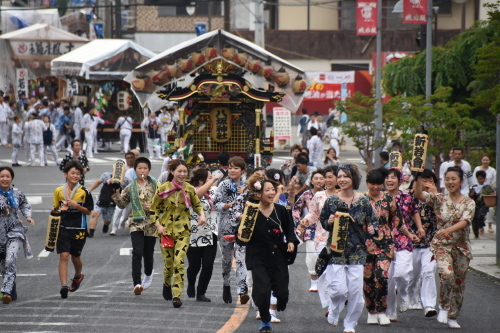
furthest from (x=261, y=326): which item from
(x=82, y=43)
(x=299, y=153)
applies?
(x=82, y=43)

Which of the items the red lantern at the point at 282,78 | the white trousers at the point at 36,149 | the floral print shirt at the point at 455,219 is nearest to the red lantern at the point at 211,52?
the red lantern at the point at 282,78

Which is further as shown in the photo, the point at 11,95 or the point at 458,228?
→ the point at 11,95

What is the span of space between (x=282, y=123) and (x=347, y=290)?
2674cm

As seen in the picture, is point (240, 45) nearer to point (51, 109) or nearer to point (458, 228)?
point (458, 228)

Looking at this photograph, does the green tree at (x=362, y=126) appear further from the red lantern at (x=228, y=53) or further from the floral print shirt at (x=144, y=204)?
the floral print shirt at (x=144, y=204)

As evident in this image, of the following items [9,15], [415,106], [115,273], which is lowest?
[115,273]

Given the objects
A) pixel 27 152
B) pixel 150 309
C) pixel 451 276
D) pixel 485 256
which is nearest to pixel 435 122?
pixel 485 256

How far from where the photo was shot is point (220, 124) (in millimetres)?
19766

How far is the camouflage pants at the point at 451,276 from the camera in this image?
9664mm

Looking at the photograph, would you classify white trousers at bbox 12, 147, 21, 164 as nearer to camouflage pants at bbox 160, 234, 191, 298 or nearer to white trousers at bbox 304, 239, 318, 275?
white trousers at bbox 304, 239, 318, 275

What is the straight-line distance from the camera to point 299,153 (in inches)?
700

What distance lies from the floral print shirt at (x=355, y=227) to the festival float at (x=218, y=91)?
9.68 meters

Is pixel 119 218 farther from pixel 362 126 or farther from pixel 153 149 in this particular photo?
pixel 153 149

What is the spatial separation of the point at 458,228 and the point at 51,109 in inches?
1205
